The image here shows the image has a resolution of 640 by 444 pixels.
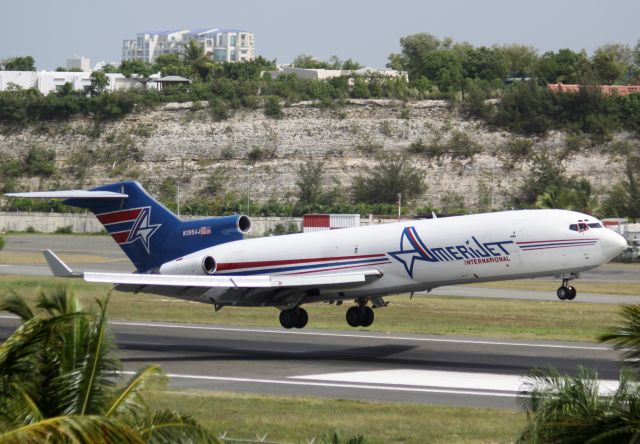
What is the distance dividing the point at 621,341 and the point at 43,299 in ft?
19.6

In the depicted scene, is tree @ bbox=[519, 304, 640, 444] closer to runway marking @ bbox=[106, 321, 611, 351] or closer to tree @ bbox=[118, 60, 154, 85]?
runway marking @ bbox=[106, 321, 611, 351]

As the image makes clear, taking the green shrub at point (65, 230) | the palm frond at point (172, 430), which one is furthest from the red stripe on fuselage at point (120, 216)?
the green shrub at point (65, 230)

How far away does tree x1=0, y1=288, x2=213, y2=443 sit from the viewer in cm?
1002

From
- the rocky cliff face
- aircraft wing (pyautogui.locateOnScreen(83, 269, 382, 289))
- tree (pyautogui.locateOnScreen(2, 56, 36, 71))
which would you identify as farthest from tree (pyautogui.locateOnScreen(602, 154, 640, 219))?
tree (pyautogui.locateOnScreen(2, 56, 36, 71))

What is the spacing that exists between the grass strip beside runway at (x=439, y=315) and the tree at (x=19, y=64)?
14221 cm

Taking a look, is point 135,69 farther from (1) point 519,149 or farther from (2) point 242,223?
(2) point 242,223

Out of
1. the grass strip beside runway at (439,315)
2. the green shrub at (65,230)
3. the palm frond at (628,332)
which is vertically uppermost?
the palm frond at (628,332)

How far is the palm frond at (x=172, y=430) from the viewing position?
34.1ft

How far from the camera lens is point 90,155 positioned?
11881cm

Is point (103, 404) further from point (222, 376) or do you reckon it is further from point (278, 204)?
point (278, 204)

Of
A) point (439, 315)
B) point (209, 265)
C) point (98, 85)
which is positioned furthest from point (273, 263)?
point (98, 85)

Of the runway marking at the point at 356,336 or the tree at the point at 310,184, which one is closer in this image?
the runway marking at the point at 356,336

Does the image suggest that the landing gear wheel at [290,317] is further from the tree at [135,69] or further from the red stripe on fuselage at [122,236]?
the tree at [135,69]

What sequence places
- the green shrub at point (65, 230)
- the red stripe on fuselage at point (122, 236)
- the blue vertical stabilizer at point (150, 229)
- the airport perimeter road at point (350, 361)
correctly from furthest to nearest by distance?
the green shrub at point (65, 230) → the red stripe on fuselage at point (122, 236) → the blue vertical stabilizer at point (150, 229) → the airport perimeter road at point (350, 361)
